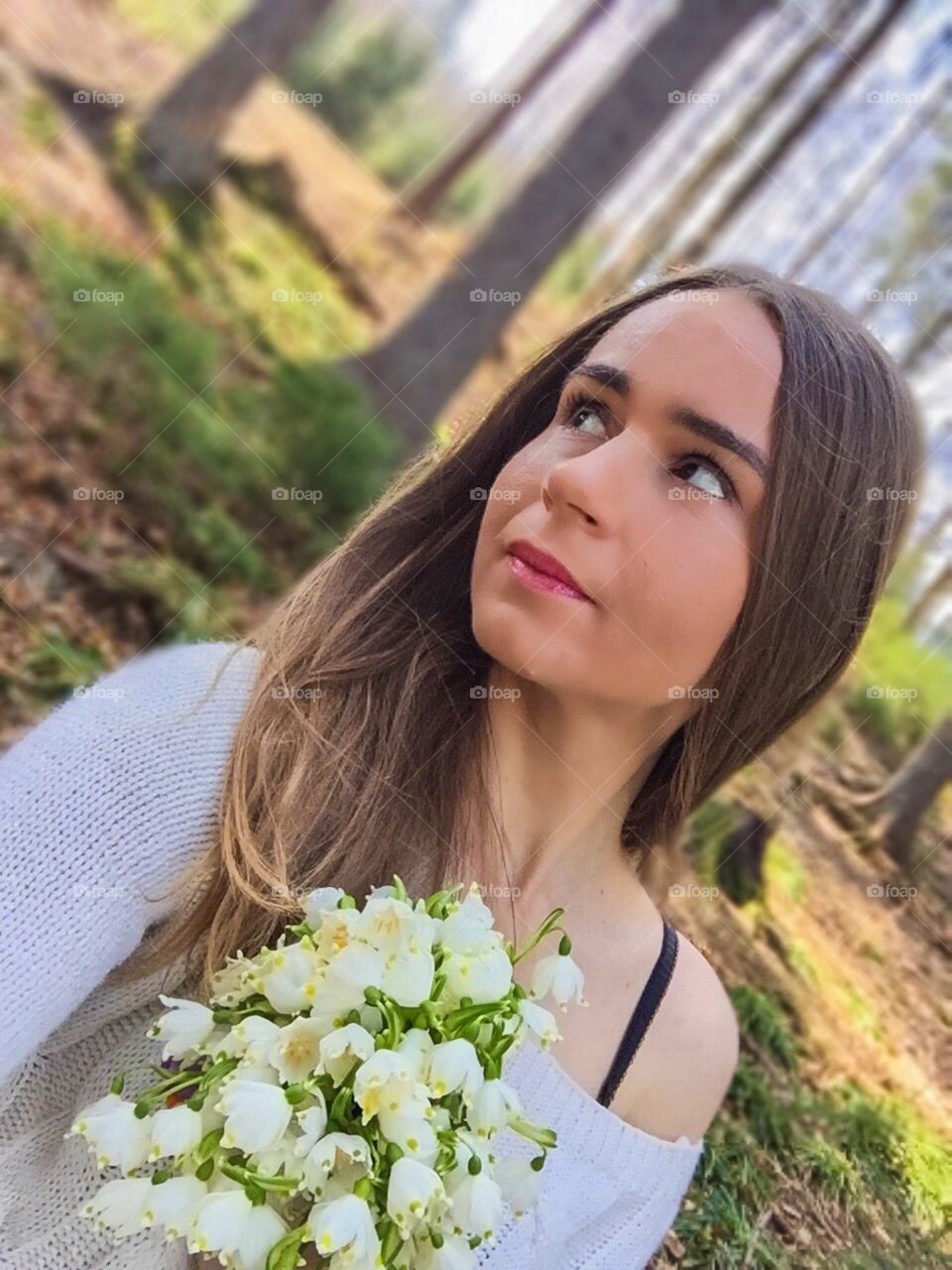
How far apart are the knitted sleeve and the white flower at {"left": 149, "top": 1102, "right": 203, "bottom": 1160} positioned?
0.29 meters

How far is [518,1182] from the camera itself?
1132mm

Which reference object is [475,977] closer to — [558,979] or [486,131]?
[558,979]

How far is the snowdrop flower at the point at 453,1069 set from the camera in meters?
0.98

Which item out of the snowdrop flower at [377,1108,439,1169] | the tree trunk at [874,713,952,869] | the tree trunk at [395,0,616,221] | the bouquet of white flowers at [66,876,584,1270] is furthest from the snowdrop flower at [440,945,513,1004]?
the tree trunk at [395,0,616,221]

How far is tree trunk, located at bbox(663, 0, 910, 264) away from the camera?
7.59 ft

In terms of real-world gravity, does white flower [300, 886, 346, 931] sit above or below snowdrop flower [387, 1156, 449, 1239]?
above

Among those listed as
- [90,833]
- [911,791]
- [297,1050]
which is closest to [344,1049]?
[297,1050]

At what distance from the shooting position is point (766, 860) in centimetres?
173

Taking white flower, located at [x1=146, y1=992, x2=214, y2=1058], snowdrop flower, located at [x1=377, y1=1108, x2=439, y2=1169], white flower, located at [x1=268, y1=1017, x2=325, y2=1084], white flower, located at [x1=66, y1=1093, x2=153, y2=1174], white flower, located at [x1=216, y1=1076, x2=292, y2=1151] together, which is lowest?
white flower, located at [x1=66, y1=1093, x2=153, y2=1174]

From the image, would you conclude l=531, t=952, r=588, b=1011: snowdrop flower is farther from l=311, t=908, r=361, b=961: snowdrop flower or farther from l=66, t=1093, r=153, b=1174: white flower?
l=66, t=1093, r=153, b=1174: white flower

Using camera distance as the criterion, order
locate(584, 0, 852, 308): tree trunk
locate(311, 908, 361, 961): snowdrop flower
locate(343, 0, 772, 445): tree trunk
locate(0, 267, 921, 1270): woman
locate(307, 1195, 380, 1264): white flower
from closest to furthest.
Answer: locate(307, 1195, 380, 1264): white flower < locate(311, 908, 361, 961): snowdrop flower < locate(0, 267, 921, 1270): woman < locate(584, 0, 852, 308): tree trunk < locate(343, 0, 772, 445): tree trunk

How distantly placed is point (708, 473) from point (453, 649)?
0.42 metres

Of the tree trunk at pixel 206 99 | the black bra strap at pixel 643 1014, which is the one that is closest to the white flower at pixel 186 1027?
the black bra strap at pixel 643 1014

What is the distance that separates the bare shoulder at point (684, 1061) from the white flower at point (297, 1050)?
653 millimetres
